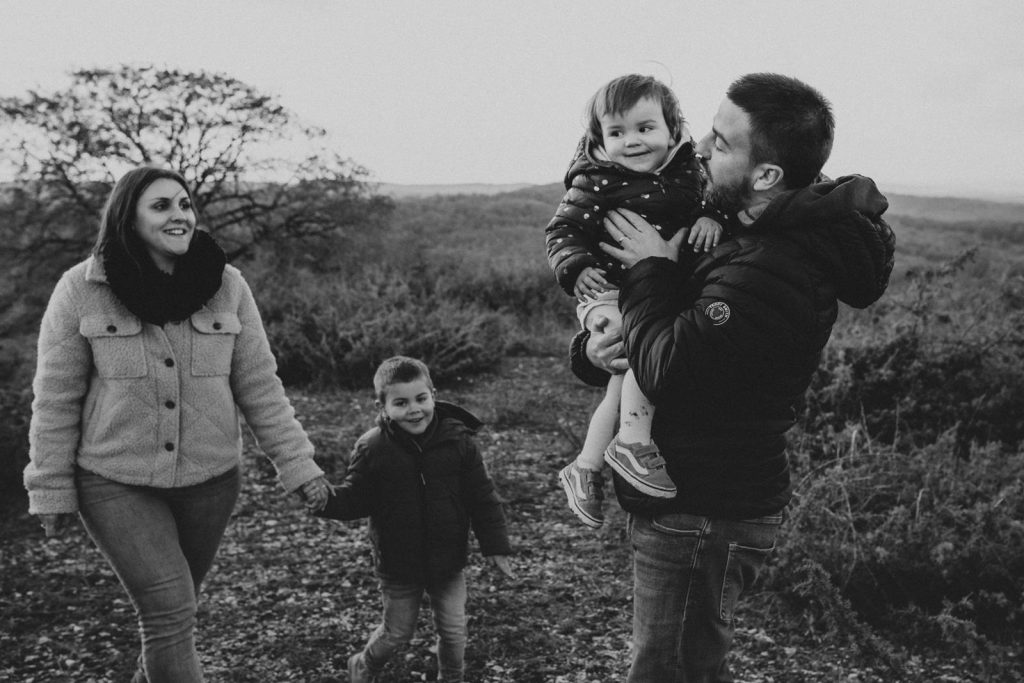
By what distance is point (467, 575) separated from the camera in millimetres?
4613

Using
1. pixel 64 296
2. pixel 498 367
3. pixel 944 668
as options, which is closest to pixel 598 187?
pixel 64 296

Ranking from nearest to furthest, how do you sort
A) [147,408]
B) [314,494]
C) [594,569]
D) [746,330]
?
[746,330] → [147,408] → [314,494] → [594,569]

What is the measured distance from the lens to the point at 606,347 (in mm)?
2285

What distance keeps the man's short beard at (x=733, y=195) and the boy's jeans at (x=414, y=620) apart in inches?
73.2

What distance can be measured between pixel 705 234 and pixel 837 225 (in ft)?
1.16

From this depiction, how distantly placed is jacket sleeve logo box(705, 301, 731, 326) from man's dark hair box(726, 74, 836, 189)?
36cm

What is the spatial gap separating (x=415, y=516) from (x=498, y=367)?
6.13 meters

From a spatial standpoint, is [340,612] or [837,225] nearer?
[837,225]

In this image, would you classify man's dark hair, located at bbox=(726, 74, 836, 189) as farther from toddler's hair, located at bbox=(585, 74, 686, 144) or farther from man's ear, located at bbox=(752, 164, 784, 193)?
toddler's hair, located at bbox=(585, 74, 686, 144)

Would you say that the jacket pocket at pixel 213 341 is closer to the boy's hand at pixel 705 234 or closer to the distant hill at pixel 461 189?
the boy's hand at pixel 705 234

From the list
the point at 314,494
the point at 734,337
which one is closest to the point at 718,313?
the point at 734,337

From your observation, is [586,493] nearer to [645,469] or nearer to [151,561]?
[645,469]

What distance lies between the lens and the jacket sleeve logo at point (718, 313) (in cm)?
178

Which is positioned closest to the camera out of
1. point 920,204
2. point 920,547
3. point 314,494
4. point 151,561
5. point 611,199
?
point 611,199
